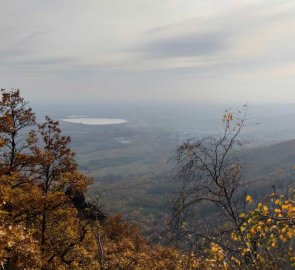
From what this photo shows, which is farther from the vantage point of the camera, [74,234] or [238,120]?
[74,234]

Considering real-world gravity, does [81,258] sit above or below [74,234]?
below

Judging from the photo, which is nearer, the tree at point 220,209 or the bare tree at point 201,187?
the tree at point 220,209

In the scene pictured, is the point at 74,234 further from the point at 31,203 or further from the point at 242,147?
the point at 242,147

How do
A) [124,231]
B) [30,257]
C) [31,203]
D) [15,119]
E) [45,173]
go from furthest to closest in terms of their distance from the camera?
1. [124,231]
2. [45,173]
3. [15,119]
4. [31,203]
5. [30,257]

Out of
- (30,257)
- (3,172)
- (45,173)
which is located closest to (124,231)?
(45,173)

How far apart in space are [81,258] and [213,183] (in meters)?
22.2

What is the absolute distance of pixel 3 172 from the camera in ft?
88.4

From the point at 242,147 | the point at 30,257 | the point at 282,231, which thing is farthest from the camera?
the point at 30,257

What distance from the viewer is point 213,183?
1227 cm

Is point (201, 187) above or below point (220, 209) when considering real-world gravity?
above

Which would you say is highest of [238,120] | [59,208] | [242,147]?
[238,120]

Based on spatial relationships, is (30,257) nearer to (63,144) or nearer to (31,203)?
(31,203)

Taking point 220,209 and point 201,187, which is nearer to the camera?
point 201,187

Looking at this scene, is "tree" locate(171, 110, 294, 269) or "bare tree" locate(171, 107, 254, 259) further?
"bare tree" locate(171, 107, 254, 259)
